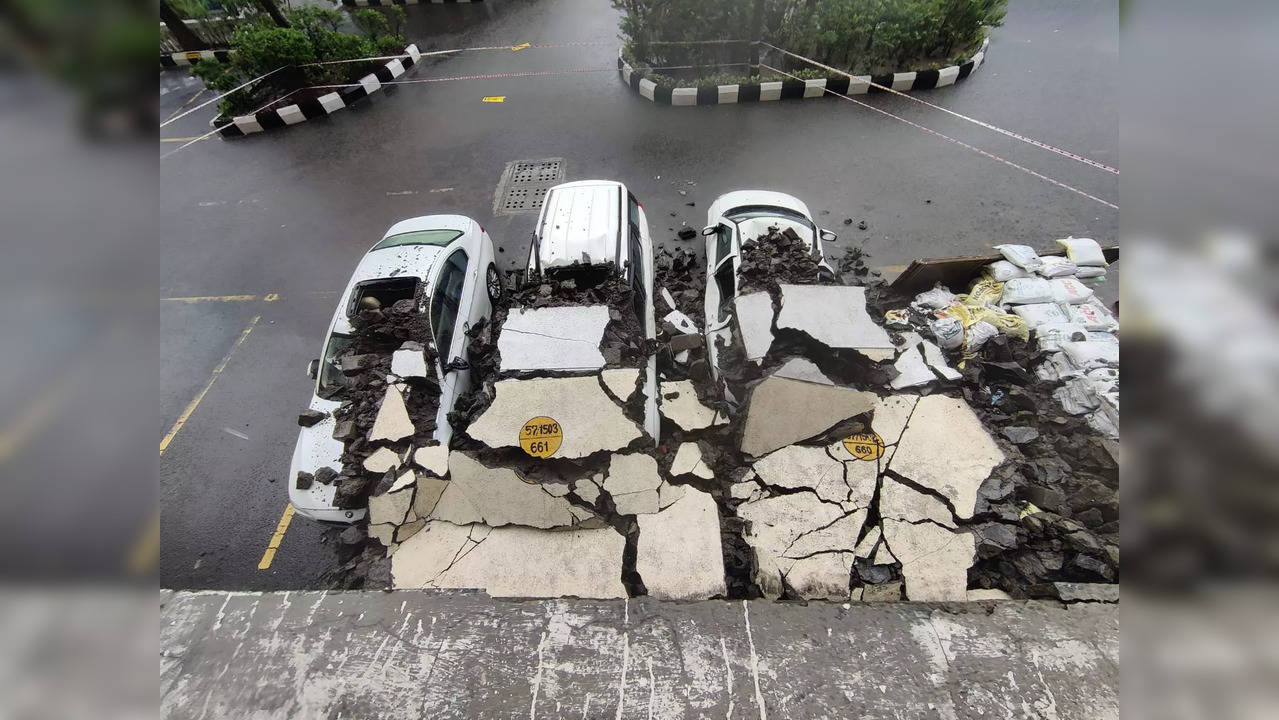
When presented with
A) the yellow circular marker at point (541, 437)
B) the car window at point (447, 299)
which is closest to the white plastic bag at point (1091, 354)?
the yellow circular marker at point (541, 437)

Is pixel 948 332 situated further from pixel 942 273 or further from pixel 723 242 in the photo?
pixel 723 242

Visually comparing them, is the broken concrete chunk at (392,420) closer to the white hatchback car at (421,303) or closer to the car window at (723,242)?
the white hatchback car at (421,303)

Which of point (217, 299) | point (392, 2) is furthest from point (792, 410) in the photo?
point (392, 2)

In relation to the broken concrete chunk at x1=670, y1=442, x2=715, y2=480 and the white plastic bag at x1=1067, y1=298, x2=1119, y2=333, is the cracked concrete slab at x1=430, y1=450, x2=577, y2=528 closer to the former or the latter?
the broken concrete chunk at x1=670, y1=442, x2=715, y2=480

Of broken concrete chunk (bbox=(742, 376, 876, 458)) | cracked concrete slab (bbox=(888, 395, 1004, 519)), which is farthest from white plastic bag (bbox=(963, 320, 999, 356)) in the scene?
broken concrete chunk (bbox=(742, 376, 876, 458))
